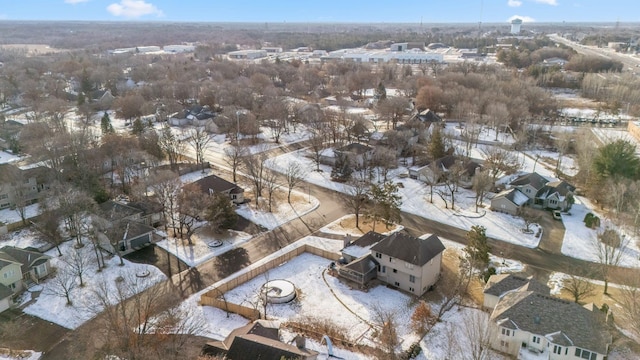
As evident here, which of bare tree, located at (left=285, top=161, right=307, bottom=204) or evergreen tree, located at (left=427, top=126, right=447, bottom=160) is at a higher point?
evergreen tree, located at (left=427, top=126, right=447, bottom=160)

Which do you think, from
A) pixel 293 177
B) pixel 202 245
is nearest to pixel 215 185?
pixel 293 177

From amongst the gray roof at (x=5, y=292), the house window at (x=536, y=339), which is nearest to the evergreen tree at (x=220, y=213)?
the gray roof at (x=5, y=292)

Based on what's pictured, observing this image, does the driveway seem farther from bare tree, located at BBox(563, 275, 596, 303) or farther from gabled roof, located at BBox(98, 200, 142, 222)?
Answer: gabled roof, located at BBox(98, 200, 142, 222)

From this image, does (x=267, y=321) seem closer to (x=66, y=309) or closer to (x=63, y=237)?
(x=66, y=309)

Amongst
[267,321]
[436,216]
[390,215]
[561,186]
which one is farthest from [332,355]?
[561,186]

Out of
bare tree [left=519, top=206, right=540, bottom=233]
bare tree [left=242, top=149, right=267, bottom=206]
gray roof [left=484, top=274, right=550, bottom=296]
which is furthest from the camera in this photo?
bare tree [left=242, top=149, right=267, bottom=206]

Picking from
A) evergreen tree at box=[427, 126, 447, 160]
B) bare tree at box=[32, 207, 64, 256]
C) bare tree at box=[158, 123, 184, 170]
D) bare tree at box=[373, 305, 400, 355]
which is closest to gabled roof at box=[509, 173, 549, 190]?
evergreen tree at box=[427, 126, 447, 160]

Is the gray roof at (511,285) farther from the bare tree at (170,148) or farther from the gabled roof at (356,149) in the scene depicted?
the bare tree at (170,148)
